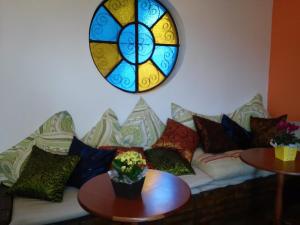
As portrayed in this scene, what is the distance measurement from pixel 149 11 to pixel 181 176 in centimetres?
167

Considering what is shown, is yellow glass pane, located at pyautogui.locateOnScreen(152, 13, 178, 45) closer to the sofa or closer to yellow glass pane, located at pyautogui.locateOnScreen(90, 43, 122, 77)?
yellow glass pane, located at pyautogui.locateOnScreen(90, 43, 122, 77)

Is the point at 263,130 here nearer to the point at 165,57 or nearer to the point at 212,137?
the point at 212,137

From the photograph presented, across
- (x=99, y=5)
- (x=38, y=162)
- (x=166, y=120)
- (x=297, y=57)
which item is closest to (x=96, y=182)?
(x=38, y=162)

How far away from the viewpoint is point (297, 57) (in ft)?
11.3

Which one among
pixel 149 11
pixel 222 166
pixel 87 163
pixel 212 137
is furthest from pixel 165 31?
pixel 87 163

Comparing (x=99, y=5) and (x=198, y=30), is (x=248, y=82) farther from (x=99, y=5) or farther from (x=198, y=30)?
(x=99, y=5)

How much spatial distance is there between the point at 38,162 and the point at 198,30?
211 centimetres

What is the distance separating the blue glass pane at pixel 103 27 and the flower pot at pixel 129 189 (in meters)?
1.60

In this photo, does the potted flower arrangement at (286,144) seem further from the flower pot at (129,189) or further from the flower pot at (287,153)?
the flower pot at (129,189)

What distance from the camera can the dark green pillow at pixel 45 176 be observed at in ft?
6.68

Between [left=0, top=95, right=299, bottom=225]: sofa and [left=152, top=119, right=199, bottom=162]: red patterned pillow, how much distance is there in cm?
7

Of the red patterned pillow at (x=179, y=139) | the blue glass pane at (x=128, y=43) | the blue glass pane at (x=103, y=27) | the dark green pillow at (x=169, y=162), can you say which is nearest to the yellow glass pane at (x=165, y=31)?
the blue glass pane at (x=128, y=43)

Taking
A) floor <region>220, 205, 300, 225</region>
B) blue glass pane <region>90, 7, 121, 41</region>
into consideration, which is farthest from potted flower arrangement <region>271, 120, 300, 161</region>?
blue glass pane <region>90, 7, 121, 41</region>

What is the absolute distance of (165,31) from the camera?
3145mm
